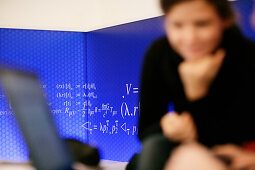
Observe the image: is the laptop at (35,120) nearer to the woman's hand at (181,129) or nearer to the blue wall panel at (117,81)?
the woman's hand at (181,129)

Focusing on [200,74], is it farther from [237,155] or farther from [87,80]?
[87,80]

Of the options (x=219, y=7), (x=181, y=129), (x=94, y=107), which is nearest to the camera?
(x=181, y=129)

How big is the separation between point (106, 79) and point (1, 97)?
1.00 meters

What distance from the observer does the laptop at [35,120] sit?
51 cm

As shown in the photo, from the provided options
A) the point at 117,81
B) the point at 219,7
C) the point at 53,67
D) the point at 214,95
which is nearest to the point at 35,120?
the point at 214,95

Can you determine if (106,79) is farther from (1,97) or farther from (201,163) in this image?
(201,163)

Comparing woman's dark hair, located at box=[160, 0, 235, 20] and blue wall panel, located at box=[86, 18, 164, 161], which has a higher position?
woman's dark hair, located at box=[160, 0, 235, 20]

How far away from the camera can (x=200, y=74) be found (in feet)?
2.31

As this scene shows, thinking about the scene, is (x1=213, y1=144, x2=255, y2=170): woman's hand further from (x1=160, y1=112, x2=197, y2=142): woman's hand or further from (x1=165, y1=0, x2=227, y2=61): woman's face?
(x1=165, y1=0, x2=227, y2=61): woman's face

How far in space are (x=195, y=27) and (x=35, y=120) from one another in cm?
51

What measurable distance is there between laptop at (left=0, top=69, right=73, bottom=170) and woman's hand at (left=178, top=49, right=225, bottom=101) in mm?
373

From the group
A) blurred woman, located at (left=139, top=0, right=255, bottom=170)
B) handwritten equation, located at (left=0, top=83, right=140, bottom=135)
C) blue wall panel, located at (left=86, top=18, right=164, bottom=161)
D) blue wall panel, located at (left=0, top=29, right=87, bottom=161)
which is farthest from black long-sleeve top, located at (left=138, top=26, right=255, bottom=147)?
blue wall panel, located at (left=0, top=29, right=87, bottom=161)

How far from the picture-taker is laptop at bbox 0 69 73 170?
513 millimetres

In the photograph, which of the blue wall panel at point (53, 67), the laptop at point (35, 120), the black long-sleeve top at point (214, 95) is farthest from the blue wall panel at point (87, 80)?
the laptop at point (35, 120)
